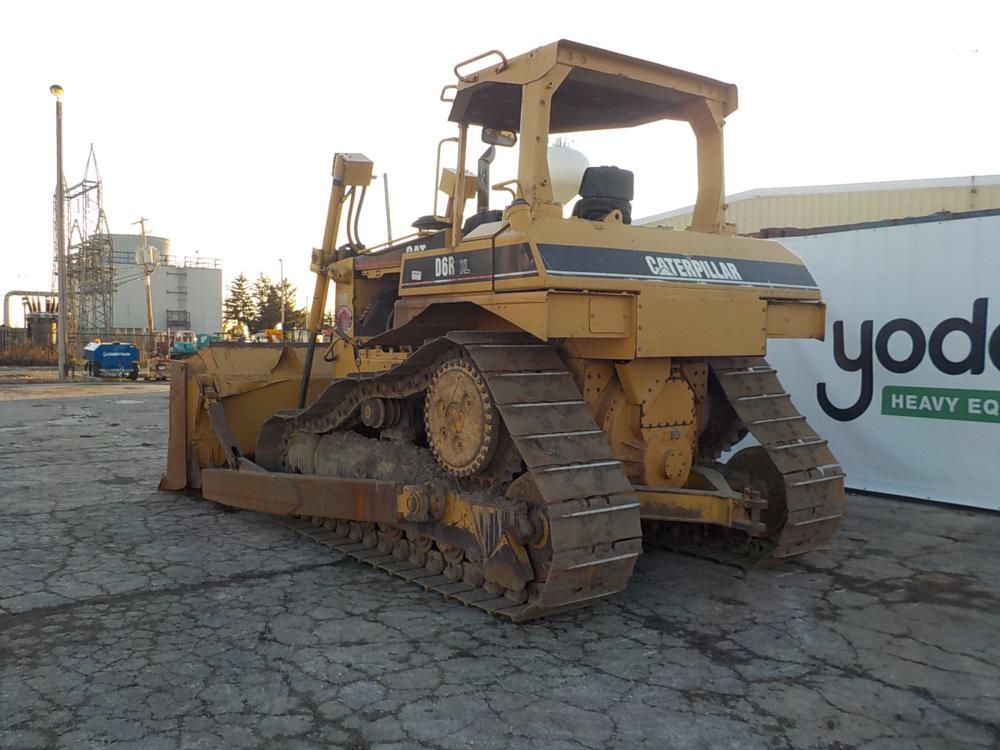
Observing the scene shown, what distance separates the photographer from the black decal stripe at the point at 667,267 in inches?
160

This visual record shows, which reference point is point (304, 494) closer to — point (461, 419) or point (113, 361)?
point (461, 419)

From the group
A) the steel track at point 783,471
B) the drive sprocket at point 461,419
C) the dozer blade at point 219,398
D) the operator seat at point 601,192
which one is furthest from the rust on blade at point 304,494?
the steel track at point 783,471

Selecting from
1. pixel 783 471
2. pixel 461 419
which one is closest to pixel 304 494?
pixel 461 419

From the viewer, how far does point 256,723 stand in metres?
3.17

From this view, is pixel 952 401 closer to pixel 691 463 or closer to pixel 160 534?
pixel 691 463

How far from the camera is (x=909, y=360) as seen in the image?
25.4ft

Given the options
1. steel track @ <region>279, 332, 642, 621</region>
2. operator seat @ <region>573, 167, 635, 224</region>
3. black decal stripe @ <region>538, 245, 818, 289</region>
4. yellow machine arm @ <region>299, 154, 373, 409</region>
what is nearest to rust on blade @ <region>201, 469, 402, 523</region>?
steel track @ <region>279, 332, 642, 621</region>

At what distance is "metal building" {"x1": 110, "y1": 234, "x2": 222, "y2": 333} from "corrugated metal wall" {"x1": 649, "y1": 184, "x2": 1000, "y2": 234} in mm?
51073

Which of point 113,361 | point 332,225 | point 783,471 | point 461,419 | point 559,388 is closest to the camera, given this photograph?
point 559,388

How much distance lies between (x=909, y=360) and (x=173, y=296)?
59602mm

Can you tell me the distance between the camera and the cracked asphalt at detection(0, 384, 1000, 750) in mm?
3152

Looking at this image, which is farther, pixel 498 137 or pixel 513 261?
pixel 498 137

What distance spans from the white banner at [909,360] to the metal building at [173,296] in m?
56.8

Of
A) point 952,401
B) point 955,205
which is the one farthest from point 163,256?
point 952,401
